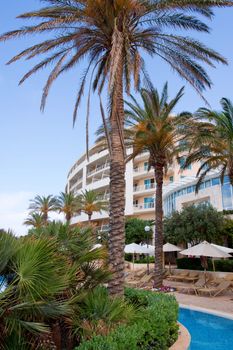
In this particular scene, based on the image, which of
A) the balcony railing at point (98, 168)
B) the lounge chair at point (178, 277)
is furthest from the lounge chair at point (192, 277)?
the balcony railing at point (98, 168)

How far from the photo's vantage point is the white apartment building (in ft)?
113

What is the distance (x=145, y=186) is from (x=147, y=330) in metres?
51.8

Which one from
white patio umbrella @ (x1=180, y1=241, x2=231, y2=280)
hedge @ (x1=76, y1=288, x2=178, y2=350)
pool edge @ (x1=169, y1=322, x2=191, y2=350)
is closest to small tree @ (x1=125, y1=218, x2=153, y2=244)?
white patio umbrella @ (x1=180, y1=241, x2=231, y2=280)

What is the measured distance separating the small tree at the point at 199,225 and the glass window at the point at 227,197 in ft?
17.4

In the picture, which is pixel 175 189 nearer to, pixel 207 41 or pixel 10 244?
pixel 207 41

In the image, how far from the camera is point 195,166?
57062 mm

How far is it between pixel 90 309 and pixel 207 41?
1040 centimetres

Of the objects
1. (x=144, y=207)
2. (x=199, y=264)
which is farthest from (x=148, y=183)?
(x=199, y=264)

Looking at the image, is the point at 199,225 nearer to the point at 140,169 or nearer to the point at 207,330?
the point at 207,330

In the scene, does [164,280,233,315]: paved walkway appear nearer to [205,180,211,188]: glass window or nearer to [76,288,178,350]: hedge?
[76,288,178,350]: hedge

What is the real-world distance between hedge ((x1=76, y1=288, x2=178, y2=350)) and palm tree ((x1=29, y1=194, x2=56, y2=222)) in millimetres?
48548

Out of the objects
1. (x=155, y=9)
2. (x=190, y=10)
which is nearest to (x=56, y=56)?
(x=155, y=9)

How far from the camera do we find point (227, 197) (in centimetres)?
3256

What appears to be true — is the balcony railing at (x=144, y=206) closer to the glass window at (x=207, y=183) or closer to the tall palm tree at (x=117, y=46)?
the glass window at (x=207, y=183)
